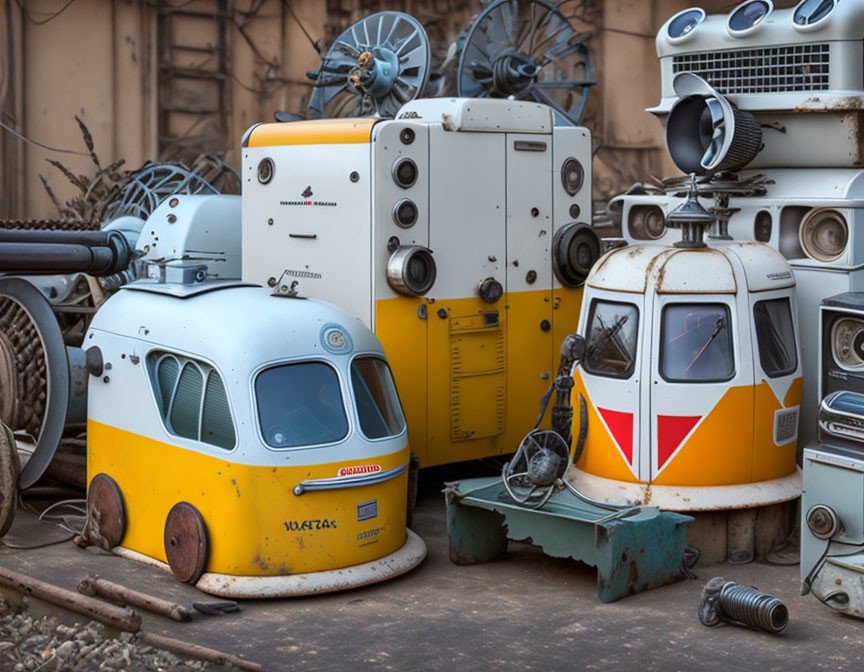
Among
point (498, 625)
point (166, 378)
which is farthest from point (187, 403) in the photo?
point (498, 625)

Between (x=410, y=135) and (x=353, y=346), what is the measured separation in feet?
5.83

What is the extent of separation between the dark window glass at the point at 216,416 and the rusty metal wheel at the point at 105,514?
0.92 meters

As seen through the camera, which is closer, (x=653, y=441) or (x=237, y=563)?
(x=237, y=563)

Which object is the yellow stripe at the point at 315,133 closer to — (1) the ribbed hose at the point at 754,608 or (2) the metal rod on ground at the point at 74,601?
(2) the metal rod on ground at the point at 74,601

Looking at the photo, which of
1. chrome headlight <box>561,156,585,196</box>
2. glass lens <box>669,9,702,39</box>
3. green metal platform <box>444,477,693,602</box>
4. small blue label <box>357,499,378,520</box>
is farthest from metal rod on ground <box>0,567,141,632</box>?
glass lens <box>669,9,702,39</box>

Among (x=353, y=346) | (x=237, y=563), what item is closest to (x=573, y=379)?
(x=353, y=346)

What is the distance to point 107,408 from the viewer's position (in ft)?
25.6

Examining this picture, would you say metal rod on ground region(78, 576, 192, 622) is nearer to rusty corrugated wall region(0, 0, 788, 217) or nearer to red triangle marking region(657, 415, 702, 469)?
red triangle marking region(657, 415, 702, 469)

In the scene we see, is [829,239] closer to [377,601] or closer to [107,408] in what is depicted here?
[377,601]

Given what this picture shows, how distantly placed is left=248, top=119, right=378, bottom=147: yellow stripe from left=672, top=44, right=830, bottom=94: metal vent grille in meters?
2.38

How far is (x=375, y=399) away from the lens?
7.55 meters

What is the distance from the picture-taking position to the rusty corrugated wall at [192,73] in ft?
50.6

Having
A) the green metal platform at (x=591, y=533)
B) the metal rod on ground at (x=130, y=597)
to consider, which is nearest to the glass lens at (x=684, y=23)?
the green metal platform at (x=591, y=533)

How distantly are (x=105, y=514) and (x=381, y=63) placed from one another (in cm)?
433
